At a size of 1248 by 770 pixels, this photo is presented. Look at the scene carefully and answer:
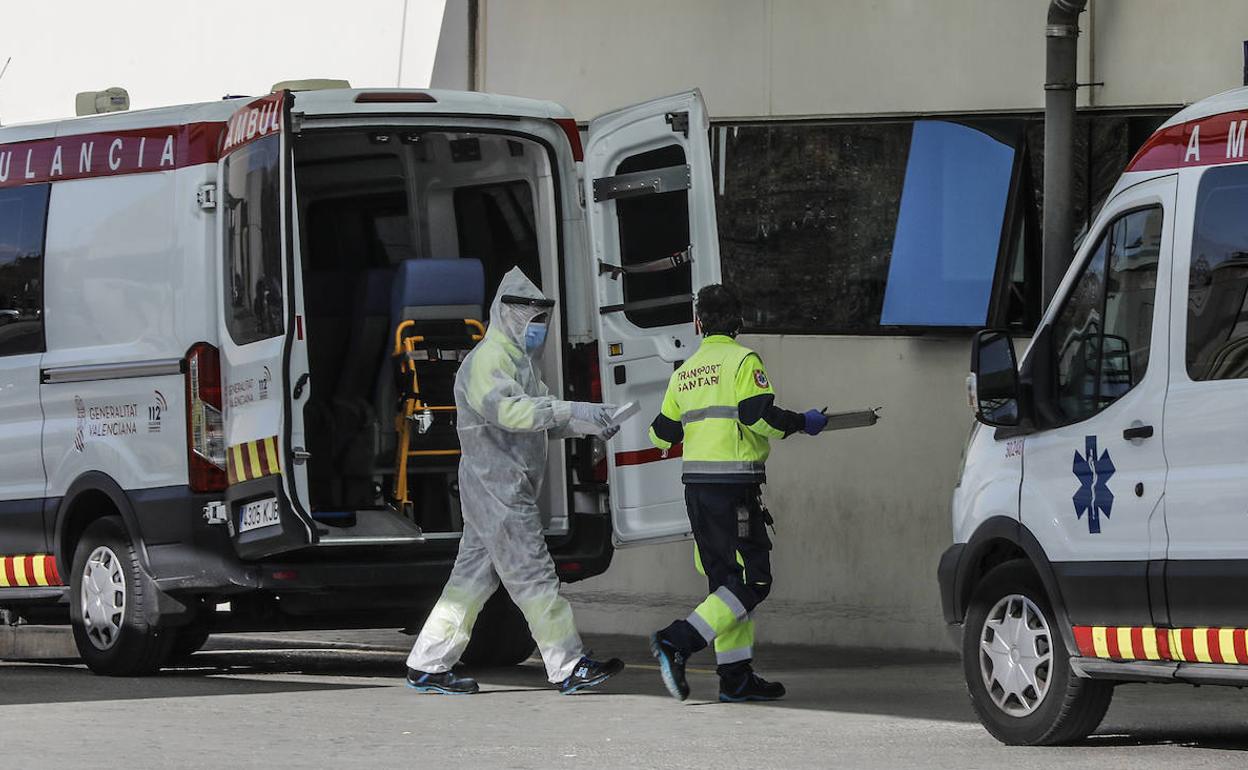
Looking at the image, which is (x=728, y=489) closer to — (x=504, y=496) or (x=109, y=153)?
(x=504, y=496)

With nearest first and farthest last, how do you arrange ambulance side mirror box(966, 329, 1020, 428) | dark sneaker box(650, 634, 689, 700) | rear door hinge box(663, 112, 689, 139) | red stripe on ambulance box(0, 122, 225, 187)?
ambulance side mirror box(966, 329, 1020, 428) < dark sneaker box(650, 634, 689, 700) < rear door hinge box(663, 112, 689, 139) < red stripe on ambulance box(0, 122, 225, 187)

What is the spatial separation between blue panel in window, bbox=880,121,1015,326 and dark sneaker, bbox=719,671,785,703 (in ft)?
11.4

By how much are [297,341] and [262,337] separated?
226 millimetres

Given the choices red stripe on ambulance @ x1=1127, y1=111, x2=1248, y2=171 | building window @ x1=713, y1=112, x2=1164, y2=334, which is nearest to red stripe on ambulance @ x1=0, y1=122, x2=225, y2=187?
building window @ x1=713, y1=112, x2=1164, y2=334

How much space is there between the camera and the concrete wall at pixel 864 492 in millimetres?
12992

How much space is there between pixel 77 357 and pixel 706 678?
3.25 meters

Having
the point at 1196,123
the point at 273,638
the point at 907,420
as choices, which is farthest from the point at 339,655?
the point at 1196,123

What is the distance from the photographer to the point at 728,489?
10016mm

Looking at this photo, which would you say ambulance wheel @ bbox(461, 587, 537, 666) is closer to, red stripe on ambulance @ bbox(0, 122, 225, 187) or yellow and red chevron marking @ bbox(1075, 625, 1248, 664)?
red stripe on ambulance @ bbox(0, 122, 225, 187)

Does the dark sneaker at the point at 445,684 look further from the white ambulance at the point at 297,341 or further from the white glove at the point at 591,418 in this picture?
the white glove at the point at 591,418

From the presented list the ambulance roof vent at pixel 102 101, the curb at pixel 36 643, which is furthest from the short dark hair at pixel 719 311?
the curb at pixel 36 643

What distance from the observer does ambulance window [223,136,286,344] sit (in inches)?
405

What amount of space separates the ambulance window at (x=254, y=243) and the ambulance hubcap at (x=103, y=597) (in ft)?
4.20

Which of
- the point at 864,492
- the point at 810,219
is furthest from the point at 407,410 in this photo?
the point at 810,219
